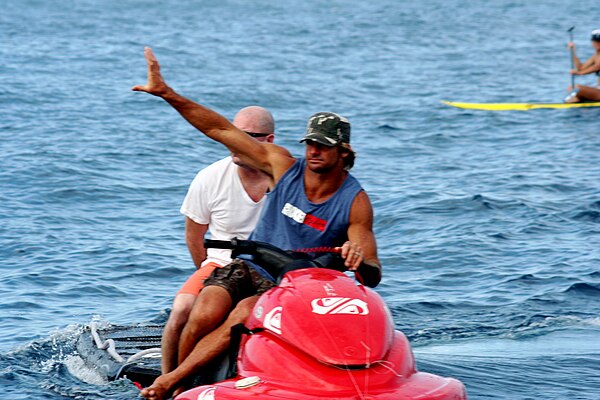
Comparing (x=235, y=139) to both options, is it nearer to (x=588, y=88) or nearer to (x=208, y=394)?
(x=208, y=394)

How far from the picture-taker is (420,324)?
941cm

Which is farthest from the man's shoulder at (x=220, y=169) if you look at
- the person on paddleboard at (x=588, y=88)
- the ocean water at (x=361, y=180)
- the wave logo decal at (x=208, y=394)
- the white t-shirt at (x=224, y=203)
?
the person on paddleboard at (x=588, y=88)

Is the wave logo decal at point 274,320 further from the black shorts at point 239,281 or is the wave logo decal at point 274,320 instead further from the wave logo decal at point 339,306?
the black shorts at point 239,281

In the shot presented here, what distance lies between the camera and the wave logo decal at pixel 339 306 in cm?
547

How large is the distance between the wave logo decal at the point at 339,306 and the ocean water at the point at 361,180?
2208 mm

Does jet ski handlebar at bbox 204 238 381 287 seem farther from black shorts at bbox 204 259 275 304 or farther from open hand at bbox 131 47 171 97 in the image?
open hand at bbox 131 47 171 97

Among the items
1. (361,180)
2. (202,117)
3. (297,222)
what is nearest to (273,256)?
(297,222)

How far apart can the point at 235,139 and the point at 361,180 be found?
9.83m

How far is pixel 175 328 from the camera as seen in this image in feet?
21.6

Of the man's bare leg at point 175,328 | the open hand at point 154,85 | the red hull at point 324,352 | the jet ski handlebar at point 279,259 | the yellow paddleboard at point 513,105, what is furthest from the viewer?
the yellow paddleboard at point 513,105

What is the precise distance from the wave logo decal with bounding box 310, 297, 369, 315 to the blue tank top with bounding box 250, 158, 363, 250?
687 millimetres

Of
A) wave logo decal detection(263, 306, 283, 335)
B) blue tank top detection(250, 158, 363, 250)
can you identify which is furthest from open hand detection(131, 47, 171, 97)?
wave logo decal detection(263, 306, 283, 335)

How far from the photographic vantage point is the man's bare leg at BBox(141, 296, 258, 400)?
20.0 feet

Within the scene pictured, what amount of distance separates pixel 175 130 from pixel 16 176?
194 inches
